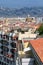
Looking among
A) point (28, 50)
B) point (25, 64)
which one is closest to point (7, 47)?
point (28, 50)

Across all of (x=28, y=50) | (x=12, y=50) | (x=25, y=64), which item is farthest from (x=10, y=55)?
(x=25, y=64)

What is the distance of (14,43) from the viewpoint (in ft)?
132

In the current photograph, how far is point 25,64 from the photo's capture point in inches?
621

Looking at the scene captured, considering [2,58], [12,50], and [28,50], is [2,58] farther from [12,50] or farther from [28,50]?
[28,50]

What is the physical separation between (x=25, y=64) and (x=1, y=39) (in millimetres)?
28922

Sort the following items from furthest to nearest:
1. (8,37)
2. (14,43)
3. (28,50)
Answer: (8,37) < (14,43) < (28,50)

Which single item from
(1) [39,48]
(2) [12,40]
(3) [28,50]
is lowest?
(2) [12,40]

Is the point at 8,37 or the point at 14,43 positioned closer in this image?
the point at 14,43

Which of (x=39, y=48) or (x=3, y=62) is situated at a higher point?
(x=39, y=48)

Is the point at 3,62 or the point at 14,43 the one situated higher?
the point at 14,43

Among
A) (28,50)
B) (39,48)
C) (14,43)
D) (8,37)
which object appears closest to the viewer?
(39,48)

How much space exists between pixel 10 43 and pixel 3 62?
7.45ft

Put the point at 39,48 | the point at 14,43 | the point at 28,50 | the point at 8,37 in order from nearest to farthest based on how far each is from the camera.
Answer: the point at 39,48
the point at 28,50
the point at 14,43
the point at 8,37

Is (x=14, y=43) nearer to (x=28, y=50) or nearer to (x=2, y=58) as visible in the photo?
(x=2, y=58)
